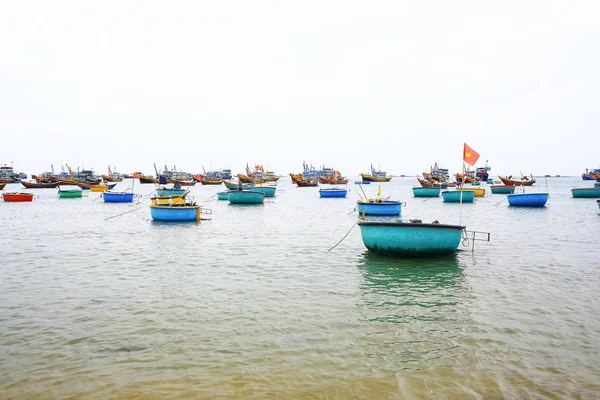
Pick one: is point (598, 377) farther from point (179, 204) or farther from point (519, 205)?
point (519, 205)

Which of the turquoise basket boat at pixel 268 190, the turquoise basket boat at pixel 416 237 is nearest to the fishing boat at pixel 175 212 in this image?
the turquoise basket boat at pixel 416 237

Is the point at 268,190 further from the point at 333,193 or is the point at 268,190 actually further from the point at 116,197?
the point at 116,197

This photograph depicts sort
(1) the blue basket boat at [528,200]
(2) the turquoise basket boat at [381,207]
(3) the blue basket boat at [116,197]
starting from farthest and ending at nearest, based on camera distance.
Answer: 1. (3) the blue basket boat at [116,197]
2. (1) the blue basket boat at [528,200]
3. (2) the turquoise basket boat at [381,207]

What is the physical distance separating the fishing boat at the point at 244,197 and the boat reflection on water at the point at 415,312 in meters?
32.2

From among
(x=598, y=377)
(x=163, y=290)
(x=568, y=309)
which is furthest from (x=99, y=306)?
(x=568, y=309)

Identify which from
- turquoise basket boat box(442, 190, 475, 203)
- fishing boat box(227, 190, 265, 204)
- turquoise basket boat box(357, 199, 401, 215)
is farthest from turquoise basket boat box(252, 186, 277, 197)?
turquoise basket boat box(357, 199, 401, 215)

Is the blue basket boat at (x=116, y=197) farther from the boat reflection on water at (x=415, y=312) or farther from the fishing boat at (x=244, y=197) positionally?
the boat reflection on water at (x=415, y=312)

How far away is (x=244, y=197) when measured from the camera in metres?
46.0

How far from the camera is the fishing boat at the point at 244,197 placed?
149 ft

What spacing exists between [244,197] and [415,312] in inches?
1497

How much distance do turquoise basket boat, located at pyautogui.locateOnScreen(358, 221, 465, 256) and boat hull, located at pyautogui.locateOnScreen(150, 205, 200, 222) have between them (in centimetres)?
1706

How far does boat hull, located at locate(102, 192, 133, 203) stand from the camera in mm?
50062

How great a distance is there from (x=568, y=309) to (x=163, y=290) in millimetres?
10967

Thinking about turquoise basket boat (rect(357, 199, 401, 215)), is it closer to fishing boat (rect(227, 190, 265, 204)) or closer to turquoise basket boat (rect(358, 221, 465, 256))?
turquoise basket boat (rect(358, 221, 465, 256))
